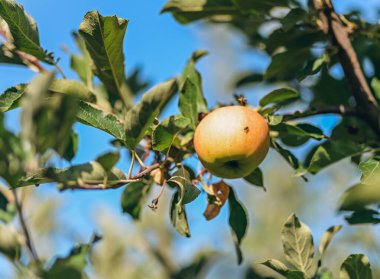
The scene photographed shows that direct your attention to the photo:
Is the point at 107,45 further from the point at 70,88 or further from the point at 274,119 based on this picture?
the point at 274,119

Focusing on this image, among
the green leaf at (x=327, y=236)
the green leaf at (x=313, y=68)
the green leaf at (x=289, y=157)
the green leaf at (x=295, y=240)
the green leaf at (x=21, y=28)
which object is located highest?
the green leaf at (x=21, y=28)

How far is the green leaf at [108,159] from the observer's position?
31.6 inches

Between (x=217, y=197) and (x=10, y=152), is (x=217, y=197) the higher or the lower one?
the lower one

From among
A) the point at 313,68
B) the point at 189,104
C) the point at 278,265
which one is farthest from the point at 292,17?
the point at 278,265

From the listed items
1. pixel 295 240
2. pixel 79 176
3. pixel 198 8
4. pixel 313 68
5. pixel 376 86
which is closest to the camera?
pixel 79 176

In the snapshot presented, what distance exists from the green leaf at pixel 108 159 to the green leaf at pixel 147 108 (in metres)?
0.09

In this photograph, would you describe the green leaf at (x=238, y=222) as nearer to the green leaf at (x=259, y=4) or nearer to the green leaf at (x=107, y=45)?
the green leaf at (x=107, y=45)

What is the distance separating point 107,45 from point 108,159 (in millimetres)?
330

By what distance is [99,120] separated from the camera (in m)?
0.93

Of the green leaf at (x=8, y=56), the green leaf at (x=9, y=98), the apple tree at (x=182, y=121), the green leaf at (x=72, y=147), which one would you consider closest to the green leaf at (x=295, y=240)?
the apple tree at (x=182, y=121)

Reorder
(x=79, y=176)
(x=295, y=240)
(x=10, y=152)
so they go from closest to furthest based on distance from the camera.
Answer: (x=10, y=152) → (x=79, y=176) → (x=295, y=240)

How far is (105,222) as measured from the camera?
4.78 m

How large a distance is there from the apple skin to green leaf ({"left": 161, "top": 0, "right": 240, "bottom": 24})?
0.48m

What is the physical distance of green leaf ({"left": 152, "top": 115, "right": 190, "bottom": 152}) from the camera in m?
0.94
